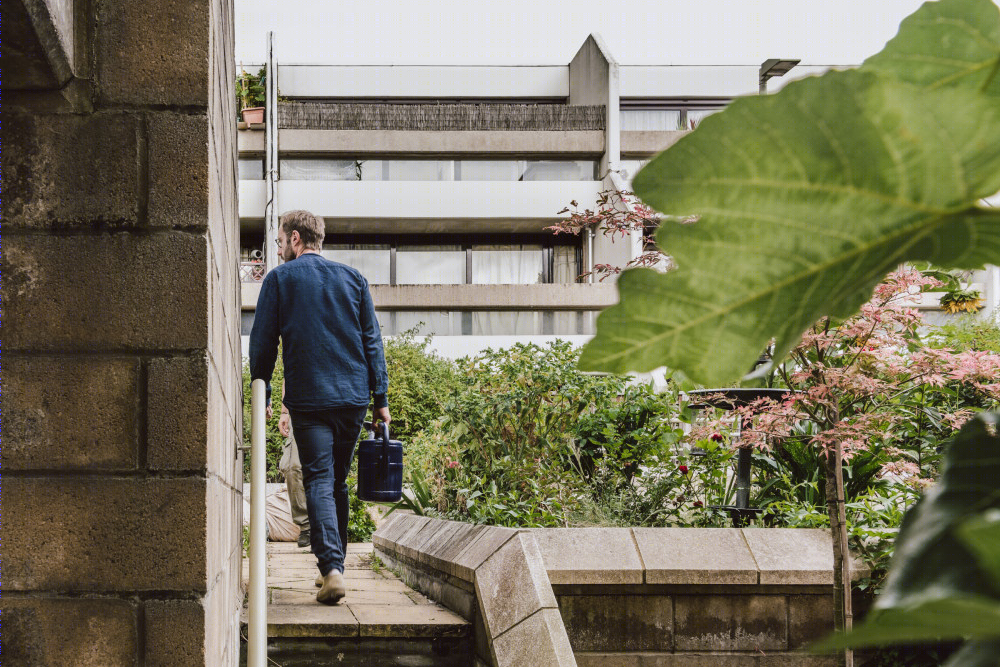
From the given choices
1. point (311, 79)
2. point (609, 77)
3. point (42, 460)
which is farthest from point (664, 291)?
point (311, 79)

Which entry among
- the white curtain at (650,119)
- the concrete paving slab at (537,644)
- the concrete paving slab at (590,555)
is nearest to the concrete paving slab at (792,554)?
the concrete paving slab at (590,555)

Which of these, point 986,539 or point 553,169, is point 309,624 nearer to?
point 986,539

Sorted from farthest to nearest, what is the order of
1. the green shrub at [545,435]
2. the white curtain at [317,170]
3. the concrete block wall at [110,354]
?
the white curtain at [317,170]
the green shrub at [545,435]
the concrete block wall at [110,354]

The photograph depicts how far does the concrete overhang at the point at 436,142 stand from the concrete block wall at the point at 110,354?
78.6 feet

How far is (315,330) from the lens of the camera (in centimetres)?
429

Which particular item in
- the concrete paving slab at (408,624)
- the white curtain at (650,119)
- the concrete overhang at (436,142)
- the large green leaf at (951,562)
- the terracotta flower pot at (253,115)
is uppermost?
the white curtain at (650,119)

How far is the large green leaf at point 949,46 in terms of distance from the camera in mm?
253

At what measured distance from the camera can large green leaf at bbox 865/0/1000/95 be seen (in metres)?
0.25

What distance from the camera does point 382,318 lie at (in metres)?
25.5

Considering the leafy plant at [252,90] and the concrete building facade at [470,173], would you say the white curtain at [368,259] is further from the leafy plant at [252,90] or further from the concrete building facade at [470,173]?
the leafy plant at [252,90]

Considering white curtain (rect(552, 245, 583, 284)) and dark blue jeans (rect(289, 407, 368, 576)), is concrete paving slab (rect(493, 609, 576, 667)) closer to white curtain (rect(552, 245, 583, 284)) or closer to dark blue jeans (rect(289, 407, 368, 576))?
dark blue jeans (rect(289, 407, 368, 576))

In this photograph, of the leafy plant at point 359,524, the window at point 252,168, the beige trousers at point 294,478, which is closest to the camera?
the beige trousers at point 294,478

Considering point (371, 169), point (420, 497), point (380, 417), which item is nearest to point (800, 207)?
point (380, 417)

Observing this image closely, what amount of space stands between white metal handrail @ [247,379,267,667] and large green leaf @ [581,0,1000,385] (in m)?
2.19
